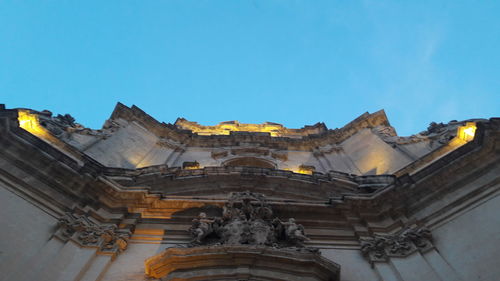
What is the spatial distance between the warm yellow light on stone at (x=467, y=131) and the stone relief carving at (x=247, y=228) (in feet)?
27.8

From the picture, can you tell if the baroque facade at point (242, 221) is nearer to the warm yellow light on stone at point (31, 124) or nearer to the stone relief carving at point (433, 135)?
the warm yellow light on stone at point (31, 124)

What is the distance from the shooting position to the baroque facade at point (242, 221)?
865cm

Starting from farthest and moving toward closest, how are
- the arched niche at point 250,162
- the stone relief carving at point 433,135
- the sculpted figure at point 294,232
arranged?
the arched niche at point 250,162
the stone relief carving at point 433,135
the sculpted figure at point 294,232

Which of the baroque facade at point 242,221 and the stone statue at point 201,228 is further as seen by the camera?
the stone statue at point 201,228

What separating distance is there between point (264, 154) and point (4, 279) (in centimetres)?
1415

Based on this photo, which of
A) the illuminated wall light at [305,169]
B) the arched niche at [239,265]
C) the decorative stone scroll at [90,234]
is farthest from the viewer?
the illuminated wall light at [305,169]

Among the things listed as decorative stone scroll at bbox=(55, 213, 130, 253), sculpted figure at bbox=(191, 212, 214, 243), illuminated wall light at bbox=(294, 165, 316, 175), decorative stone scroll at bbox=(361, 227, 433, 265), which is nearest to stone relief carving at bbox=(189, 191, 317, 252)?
sculpted figure at bbox=(191, 212, 214, 243)

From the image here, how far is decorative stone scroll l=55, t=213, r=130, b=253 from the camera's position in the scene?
939 centimetres

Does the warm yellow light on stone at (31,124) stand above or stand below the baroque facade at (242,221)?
above

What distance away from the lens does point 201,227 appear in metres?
9.93

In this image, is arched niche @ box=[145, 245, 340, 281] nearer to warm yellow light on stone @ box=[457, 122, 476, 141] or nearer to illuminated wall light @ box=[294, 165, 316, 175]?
warm yellow light on stone @ box=[457, 122, 476, 141]

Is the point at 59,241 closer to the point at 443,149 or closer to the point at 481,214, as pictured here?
the point at 481,214

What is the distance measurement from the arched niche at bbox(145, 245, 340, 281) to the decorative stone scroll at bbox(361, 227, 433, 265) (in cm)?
145

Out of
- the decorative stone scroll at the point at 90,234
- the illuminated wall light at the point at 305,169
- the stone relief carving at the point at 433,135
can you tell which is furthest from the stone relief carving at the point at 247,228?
the stone relief carving at the point at 433,135
